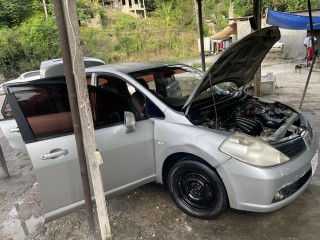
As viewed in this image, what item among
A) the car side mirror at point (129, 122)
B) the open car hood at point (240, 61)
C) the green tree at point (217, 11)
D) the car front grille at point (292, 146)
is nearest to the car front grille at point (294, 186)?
the car front grille at point (292, 146)

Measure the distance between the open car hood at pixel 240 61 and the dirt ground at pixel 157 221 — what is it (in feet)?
4.02

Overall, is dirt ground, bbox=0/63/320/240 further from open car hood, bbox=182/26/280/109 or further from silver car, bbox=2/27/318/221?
open car hood, bbox=182/26/280/109

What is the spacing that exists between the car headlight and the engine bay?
0.21m

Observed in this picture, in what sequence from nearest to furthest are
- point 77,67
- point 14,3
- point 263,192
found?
1. point 77,67
2. point 263,192
3. point 14,3

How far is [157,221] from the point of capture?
304 cm

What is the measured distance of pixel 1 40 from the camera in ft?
70.2

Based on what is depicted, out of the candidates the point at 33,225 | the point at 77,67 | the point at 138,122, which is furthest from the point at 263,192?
the point at 33,225

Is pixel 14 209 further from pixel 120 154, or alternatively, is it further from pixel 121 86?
pixel 121 86

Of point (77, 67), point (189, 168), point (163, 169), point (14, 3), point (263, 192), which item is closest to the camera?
point (77, 67)

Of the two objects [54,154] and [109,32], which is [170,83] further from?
[109,32]

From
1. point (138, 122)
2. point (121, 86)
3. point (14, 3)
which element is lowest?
point (138, 122)

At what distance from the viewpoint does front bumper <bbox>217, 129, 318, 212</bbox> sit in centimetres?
245

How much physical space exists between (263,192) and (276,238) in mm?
553

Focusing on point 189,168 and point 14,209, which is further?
point 14,209
